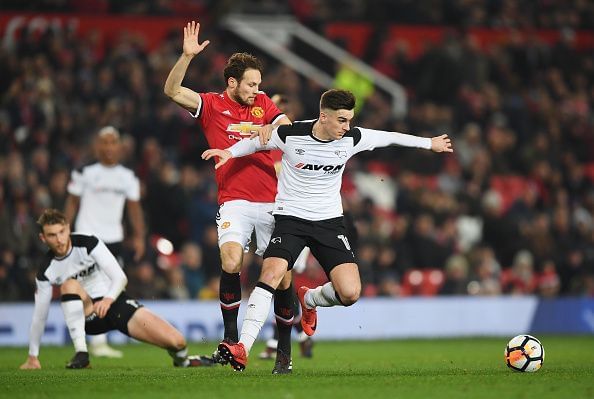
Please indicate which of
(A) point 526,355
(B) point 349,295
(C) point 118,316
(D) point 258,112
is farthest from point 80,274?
(A) point 526,355

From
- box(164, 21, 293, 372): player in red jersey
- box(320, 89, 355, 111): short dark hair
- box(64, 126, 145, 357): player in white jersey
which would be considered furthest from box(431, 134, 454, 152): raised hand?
box(64, 126, 145, 357): player in white jersey

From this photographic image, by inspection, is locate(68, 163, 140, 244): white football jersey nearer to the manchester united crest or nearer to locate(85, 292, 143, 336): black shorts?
locate(85, 292, 143, 336): black shorts

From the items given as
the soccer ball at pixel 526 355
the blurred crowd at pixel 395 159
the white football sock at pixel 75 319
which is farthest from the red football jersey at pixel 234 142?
the blurred crowd at pixel 395 159

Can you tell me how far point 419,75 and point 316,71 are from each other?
206cm

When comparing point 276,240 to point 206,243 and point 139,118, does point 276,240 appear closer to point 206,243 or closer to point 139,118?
point 206,243

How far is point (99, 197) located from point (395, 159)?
351 inches

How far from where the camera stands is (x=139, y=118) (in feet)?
63.6

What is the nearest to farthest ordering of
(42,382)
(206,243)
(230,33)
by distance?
(42,382) → (206,243) → (230,33)

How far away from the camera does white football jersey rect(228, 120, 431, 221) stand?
33.6 feet

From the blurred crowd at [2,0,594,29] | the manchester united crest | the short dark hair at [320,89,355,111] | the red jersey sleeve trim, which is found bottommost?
the red jersey sleeve trim

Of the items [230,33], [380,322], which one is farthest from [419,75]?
[380,322]

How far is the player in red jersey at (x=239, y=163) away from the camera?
34.4 feet

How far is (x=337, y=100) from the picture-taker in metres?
10.0

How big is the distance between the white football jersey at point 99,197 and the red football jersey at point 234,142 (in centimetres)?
364
